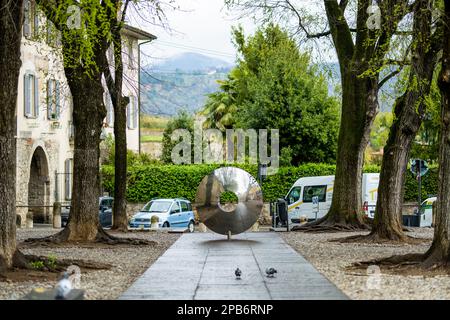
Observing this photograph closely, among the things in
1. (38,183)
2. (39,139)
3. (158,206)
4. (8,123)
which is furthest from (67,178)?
(8,123)

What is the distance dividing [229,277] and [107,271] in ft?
9.42

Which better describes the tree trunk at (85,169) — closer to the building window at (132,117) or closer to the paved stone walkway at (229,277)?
the paved stone walkway at (229,277)

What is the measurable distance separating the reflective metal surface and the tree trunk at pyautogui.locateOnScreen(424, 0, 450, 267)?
8217mm

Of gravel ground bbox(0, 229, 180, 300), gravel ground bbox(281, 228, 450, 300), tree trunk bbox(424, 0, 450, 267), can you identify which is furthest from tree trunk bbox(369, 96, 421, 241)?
tree trunk bbox(424, 0, 450, 267)

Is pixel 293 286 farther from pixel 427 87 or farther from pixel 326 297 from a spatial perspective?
pixel 427 87

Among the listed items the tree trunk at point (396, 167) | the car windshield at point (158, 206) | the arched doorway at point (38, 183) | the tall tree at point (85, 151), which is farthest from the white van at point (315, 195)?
the tall tree at point (85, 151)

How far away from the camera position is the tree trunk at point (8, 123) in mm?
14953

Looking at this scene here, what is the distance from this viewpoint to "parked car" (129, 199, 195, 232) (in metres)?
35.7

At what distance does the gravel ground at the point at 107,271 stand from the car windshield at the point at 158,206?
35.3 feet

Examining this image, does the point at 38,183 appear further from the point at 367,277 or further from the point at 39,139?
the point at 367,277

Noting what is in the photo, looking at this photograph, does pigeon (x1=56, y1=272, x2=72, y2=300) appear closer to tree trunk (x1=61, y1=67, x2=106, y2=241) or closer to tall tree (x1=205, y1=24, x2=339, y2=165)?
tree trunk (x1=61, y1=67, x2=106, y2=241)
